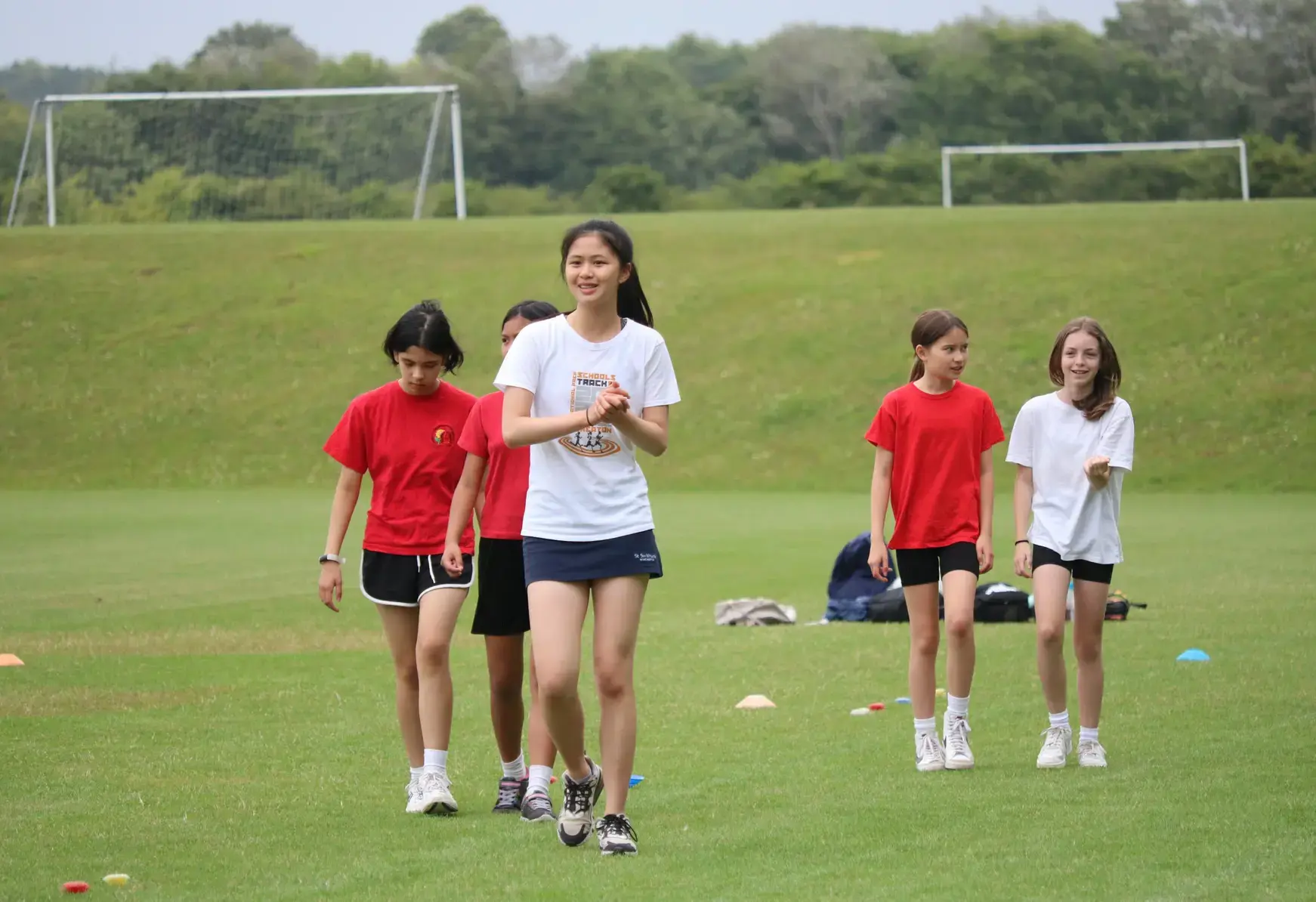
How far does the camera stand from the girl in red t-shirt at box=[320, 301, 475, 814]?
6098mm

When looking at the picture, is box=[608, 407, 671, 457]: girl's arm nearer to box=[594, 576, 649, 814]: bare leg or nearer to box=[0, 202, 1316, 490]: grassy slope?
box=[594, 576, 649, 814]: bare leg

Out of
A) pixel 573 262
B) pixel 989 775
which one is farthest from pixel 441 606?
pixel 989 775

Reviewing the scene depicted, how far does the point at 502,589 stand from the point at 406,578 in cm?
40

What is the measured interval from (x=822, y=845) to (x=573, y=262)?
2.01 m

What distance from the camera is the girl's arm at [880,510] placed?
6.88 m

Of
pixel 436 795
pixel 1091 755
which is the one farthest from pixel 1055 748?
pixel 436 795

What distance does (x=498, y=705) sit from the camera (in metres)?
6.26

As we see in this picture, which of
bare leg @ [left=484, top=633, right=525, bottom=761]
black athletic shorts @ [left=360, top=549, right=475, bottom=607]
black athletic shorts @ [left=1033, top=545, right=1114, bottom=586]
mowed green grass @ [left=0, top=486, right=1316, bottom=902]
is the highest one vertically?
black athletic shorts @ [left=360, top=549, right=475, bottom=607]

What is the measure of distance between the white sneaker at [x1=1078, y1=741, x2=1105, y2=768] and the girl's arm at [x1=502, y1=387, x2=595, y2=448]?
9.23 feet

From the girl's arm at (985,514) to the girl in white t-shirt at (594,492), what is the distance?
1948 millimetres

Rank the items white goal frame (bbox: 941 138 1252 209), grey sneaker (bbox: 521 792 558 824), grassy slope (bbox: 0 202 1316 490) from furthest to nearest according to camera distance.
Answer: white goal frame (bbox: 941 138 1252 209), grassy slope (bbox: 0 202 1316 490), grey sneaker (bbox: 521 792 558 824)

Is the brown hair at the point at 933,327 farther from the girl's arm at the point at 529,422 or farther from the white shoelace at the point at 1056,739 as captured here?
the girl's arm at the point at 529,422

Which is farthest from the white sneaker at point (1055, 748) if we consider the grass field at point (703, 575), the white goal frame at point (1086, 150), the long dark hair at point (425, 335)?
the white goal frame at point (1086, 150)

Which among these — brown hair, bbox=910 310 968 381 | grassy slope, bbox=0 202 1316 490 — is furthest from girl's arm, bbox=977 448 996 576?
grassy slope, bbox=0 202 1316 490
